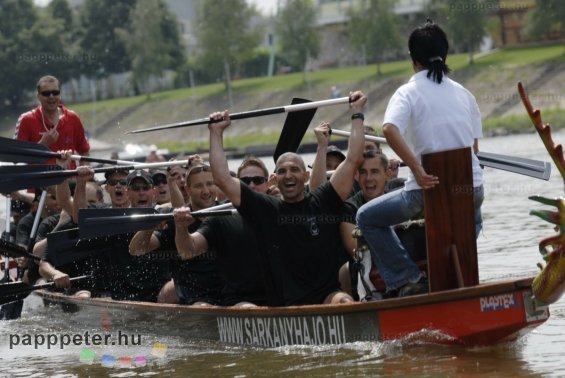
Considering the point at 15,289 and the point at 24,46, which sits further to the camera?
the point at 24,46

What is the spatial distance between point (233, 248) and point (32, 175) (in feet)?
7.36

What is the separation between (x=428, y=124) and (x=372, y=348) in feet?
5.15

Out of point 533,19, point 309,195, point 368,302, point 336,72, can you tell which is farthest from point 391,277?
point 336,72

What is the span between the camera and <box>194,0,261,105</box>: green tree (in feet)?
245

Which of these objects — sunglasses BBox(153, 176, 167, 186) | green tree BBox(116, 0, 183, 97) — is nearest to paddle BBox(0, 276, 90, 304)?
sunglasses BBox(153, 176, 167, 186)

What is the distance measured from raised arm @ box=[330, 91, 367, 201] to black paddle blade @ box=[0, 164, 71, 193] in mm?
3023

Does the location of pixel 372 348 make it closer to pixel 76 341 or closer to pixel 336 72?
pixel 76 341

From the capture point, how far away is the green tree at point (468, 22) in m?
59.2

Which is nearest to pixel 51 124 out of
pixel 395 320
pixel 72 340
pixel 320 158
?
pixel 72 340

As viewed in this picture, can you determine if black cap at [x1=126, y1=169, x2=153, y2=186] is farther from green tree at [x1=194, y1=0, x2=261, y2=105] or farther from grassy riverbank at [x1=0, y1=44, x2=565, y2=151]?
green tree at [x1=194, y1=0, x2=261, y2=105]

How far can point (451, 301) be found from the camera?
805cm

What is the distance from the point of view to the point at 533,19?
6116 centimetres

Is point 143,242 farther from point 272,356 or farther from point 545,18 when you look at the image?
point 545,18

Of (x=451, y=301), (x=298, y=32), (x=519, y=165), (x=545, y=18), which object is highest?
(x=298, y=32)
